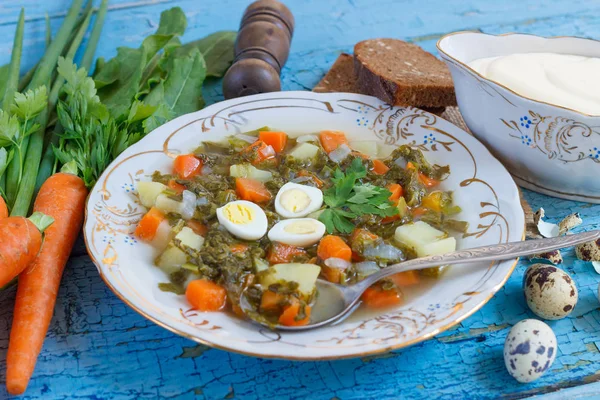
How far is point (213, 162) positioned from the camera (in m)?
3.91

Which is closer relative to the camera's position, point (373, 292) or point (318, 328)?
point (318, 328)

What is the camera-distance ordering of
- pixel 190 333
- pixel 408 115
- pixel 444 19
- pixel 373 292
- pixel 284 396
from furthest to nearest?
pixel 444 19 < pixel 408 115 < pixel 373 292 < pixel 284 396 < pixel 190 333

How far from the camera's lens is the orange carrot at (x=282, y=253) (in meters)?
3.17

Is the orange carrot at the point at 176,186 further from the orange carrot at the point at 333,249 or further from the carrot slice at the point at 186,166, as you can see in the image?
the orange carrot at the point at 333,249

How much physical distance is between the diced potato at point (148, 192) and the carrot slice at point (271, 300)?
40.1 inches

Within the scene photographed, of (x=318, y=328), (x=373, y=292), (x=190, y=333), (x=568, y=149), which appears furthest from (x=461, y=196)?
(x=190, y=333)

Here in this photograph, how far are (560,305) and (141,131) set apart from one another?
2.64 meters

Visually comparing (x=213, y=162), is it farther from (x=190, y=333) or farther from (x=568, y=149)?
(x=568, y=149)

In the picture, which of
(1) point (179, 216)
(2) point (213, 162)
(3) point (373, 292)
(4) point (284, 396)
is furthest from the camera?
(2) point (213, 162)

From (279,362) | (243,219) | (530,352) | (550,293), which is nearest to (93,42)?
(243,219)

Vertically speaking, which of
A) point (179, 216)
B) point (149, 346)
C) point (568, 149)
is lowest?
point (149, 346)

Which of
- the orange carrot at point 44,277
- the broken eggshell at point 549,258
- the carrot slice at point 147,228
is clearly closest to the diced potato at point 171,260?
the carrot slice at point 147,228

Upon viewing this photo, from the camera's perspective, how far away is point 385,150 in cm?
409

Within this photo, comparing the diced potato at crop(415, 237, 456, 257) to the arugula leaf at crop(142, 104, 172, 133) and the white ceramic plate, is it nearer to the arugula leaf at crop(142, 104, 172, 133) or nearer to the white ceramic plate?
the white ceramic plate
